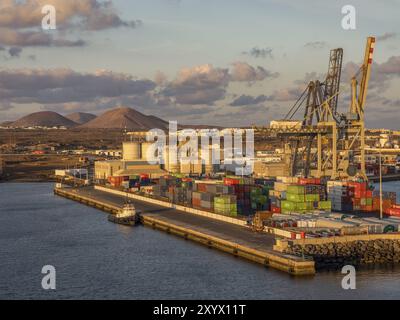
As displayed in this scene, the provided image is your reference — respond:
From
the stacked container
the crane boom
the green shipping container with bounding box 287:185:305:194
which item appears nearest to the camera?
the green shipping container with bounding box 287:185:305:194

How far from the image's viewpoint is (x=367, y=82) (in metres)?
46.5

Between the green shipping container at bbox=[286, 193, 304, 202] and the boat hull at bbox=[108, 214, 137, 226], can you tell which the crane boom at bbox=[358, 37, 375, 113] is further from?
the boat hull at bbox=[108, 214, 137, 226]

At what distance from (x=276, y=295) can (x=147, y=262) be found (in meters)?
7.20

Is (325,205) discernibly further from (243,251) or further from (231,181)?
(243,251)

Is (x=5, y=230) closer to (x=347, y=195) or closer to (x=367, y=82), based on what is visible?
(x=347, y=195)

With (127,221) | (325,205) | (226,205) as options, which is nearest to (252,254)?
(325,205)

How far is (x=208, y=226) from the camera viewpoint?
3422 cm

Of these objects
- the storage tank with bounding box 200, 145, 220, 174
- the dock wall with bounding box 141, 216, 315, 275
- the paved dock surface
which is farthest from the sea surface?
the storage tank with bounding box 200, 145, 220, 174

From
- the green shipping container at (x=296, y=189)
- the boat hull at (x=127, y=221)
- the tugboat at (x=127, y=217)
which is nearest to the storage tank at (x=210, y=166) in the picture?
the tugboat at (x=127, y=217)

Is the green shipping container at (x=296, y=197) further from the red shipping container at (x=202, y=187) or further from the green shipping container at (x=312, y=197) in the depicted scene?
the red shipping container at (x=202, y=187)

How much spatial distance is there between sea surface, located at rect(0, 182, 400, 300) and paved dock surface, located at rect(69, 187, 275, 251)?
1228mm

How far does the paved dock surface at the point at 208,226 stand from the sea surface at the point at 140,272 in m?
1.23

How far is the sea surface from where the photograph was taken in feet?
74.7

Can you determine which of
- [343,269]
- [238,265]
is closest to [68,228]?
[238,265]
